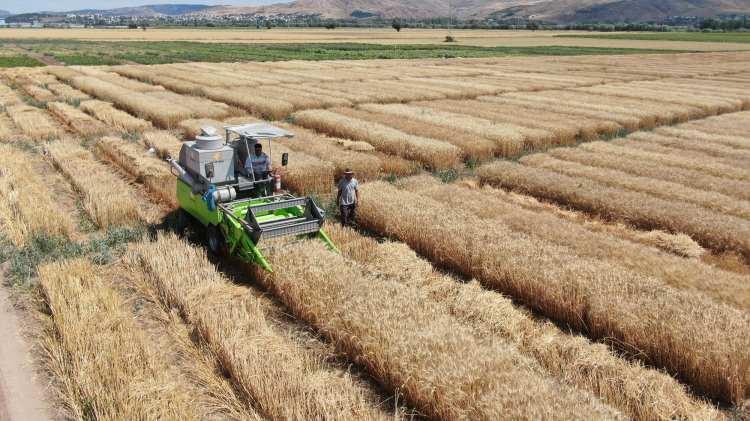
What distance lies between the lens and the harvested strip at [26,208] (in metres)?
11.9

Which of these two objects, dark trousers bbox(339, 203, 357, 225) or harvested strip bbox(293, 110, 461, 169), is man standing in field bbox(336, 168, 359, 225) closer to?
dark trousers bbox(339, 203, 357, 225)

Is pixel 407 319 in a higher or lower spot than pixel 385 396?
higher

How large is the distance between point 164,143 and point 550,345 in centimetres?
1754

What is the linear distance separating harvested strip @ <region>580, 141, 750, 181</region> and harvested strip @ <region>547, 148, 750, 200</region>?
0.43 meters

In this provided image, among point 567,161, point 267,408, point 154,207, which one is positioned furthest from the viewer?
point 567,161

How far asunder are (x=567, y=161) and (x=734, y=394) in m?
13.7

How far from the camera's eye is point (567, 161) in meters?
19.8

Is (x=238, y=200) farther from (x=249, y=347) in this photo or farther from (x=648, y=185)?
(x=648, y=185)

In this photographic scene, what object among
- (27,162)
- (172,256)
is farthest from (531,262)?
(27,162)

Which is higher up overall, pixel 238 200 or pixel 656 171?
pixel 238 200

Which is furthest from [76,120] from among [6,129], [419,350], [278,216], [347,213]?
[419,350]

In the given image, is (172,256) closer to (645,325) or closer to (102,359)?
(102,359)

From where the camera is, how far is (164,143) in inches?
818

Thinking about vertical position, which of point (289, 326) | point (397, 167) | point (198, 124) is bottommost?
point (289, 326)
